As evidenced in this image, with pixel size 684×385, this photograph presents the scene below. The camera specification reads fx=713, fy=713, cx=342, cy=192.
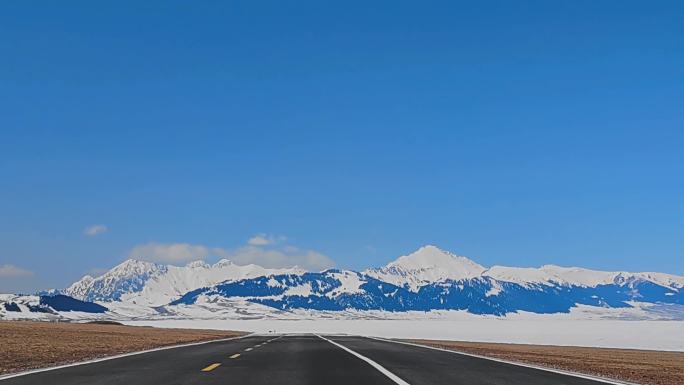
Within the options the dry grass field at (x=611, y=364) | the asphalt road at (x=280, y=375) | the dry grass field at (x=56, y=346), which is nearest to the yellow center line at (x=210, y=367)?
the asphalt road at (x=280, y=375)

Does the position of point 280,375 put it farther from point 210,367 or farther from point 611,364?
point 611,364

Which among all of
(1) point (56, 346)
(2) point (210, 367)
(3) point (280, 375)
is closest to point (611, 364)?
(2) point (210, 367)

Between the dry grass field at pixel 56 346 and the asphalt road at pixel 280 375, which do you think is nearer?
the asphalt road at pixel 280 375

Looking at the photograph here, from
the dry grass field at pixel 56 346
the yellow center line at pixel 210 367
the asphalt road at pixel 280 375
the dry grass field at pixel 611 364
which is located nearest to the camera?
the asphalt road at pixel 280 375

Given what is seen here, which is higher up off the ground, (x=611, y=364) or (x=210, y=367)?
(x=611, y=364)

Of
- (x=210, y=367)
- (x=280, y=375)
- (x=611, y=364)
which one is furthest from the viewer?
(x=611, y=364)

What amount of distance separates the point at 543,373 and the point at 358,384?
781 cm

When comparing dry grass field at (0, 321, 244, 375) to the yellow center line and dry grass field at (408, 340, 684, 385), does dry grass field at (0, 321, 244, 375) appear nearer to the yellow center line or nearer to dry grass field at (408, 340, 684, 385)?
the yellow center line

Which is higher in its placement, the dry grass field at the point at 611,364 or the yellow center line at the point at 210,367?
the dry grass field at the point at 611,364

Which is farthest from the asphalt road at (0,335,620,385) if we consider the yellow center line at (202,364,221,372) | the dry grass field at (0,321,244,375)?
the dry grass field at (0,321,244,375)

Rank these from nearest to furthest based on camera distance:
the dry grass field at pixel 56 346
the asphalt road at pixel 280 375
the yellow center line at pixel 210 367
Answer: the asphalt road at pixel 280 375 < the yellow center line at pixel 210 367 < the dry grass field at pixel 56 346

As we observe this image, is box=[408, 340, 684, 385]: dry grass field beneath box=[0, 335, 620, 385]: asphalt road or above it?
above

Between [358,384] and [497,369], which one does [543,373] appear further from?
[358,384]

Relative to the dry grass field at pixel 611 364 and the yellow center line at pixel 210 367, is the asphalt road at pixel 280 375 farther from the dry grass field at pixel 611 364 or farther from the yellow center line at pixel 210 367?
the dry grass field at pixel 611 364
